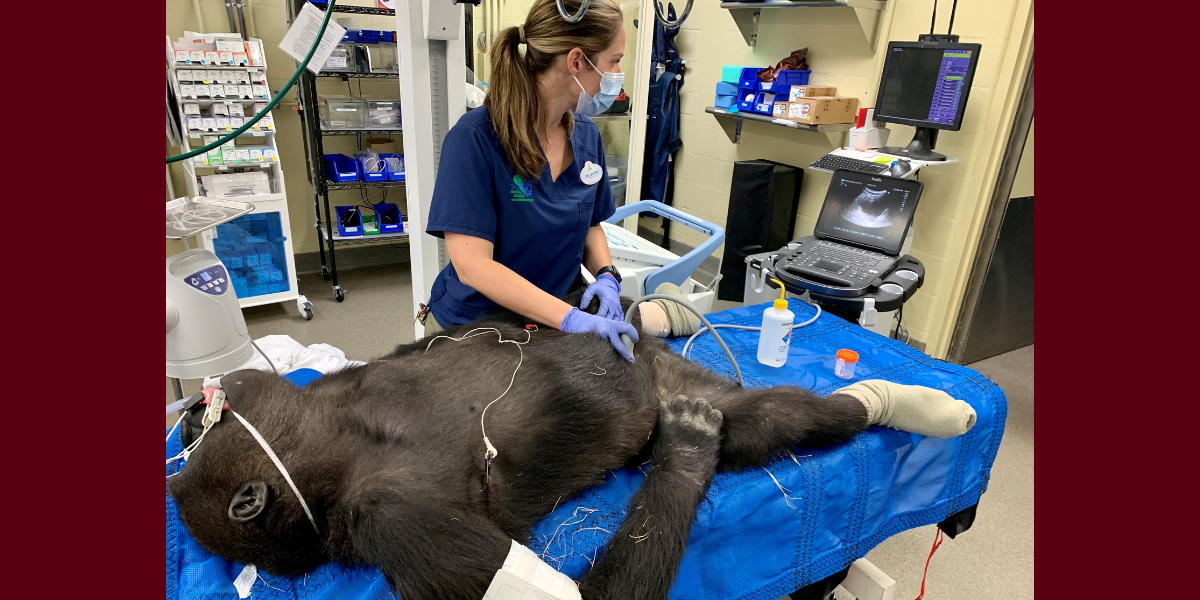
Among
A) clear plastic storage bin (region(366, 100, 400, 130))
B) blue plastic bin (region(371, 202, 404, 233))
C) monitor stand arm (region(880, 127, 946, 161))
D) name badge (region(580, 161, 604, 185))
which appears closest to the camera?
name badge (region(580, 161, 604, 185))

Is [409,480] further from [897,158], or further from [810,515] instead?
[897,158]

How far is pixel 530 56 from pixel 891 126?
2250mm

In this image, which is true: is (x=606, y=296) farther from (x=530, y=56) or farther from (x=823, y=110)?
(x=823, y=110)

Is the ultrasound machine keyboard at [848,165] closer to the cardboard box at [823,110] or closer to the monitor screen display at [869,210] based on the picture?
the monitor screen display at [869,210]

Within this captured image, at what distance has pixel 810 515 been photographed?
135 centimetres

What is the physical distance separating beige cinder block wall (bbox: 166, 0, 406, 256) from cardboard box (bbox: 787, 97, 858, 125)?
2.50 m

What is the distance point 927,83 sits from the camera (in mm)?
2664

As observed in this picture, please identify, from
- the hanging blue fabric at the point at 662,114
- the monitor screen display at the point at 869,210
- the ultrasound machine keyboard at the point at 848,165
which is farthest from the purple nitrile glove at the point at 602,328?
the hanging blue fabric at the point at 662,114

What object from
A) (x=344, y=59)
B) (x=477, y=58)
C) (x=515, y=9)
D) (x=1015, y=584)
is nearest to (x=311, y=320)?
(x=344, y=59)

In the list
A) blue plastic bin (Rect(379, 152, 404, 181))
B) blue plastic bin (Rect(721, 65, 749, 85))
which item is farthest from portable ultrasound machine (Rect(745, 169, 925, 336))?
blue plastic bin (Rect(379, 152, 404, 181))

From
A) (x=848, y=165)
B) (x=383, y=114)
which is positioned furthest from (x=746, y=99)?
(x=383, y=114)

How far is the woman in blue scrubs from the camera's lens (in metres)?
1.56

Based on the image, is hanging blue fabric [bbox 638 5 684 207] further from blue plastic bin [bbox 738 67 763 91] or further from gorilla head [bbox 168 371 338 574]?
gorilla head [bbox 168 371 338 574]

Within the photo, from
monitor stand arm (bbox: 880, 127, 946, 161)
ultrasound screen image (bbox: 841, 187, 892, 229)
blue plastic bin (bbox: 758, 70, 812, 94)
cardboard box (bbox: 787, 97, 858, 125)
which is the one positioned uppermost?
blue plastic bin (bbox: 758, 70, 812, 94)
